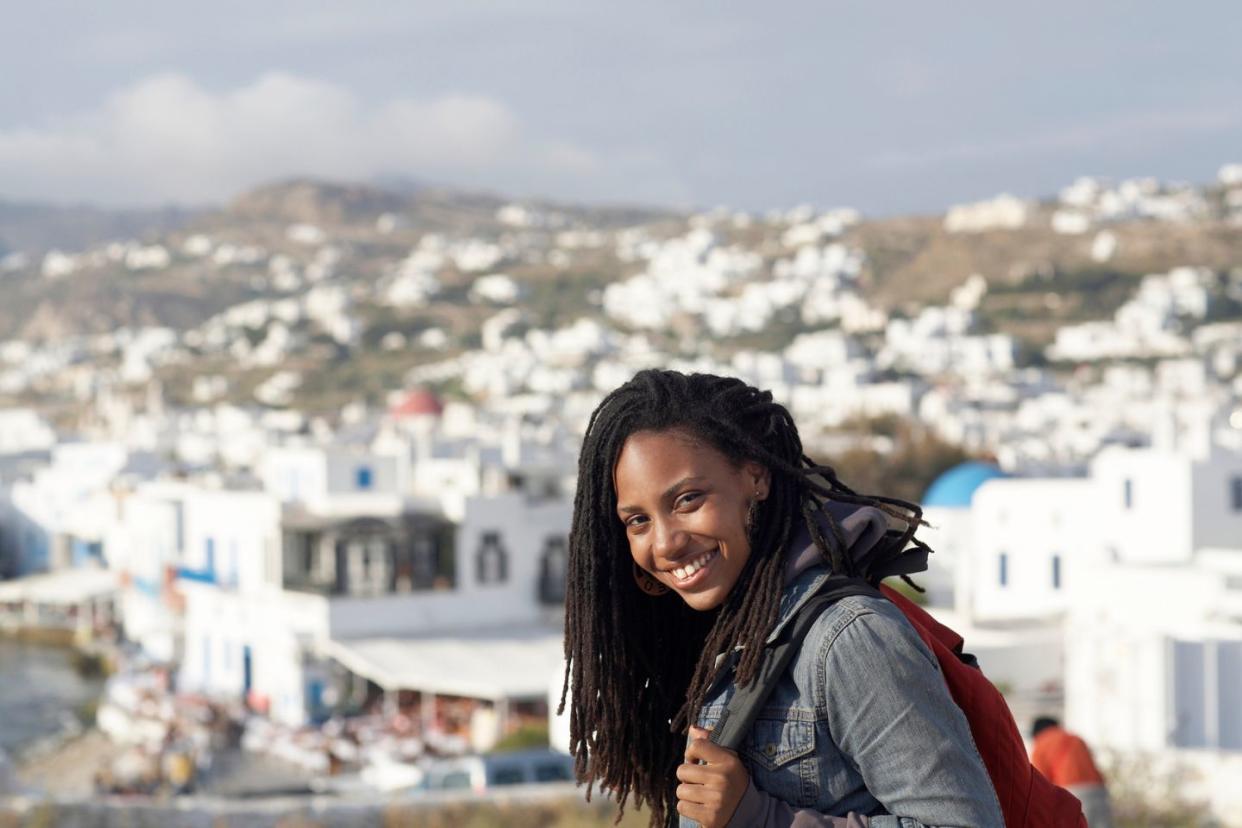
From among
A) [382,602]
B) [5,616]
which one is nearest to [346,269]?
[5,616]

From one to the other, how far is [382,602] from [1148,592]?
12.0 m

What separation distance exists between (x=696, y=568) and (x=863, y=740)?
0.34 metres

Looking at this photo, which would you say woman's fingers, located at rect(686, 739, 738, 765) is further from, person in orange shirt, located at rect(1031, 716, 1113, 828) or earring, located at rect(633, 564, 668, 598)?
person in orange shirt, located at rect(1031, 716, 1113, 828)

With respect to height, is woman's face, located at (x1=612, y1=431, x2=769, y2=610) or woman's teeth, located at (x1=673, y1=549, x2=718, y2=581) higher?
woman's face, located at (x1=612, y1=431, x2=769, y2=610)

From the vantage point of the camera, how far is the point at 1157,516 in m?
23.5

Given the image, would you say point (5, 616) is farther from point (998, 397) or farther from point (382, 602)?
point (998, 397)

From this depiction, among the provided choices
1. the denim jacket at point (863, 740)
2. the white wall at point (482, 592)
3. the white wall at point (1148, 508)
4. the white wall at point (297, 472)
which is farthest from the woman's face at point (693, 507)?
the white wall at point (297, 472)

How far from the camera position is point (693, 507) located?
7.16ft

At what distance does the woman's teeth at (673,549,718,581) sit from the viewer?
7.18 ft

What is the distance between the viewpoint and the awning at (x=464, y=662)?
22.7 m

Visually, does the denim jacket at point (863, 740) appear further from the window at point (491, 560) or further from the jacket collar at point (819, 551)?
the window at point (491, 560)

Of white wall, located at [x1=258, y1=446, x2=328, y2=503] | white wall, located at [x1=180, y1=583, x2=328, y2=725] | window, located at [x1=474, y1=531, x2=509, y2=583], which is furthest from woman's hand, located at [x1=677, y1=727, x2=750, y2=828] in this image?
white wall, located at [x1=258, y1=446, x2=328, y2=503]

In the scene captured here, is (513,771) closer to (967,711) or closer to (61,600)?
(967,711)

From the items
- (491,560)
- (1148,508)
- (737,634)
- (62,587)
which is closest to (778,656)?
(737,634)
